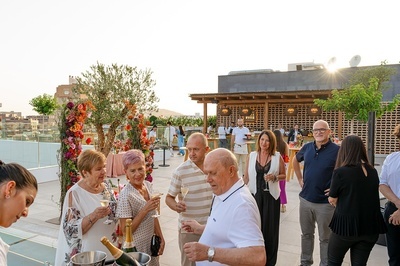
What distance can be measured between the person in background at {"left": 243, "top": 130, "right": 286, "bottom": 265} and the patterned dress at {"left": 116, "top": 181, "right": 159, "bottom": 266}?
160 centimetres

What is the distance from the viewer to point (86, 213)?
2.25 meters

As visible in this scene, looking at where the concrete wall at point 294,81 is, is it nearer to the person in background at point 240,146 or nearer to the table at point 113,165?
the person in background at point 240,146

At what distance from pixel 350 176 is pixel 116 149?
8773mm

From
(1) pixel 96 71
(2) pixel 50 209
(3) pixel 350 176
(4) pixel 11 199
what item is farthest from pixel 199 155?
(1) pixel 96 71

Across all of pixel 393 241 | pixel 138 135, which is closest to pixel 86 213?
pixel 393 241

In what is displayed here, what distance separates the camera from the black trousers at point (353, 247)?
8.64ft

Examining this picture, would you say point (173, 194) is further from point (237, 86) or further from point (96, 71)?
point (237, 86)

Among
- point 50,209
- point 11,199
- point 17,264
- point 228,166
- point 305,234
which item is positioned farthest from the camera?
point 50,209

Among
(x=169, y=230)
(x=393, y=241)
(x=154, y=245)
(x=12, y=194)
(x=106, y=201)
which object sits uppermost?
(x=12, y=194)

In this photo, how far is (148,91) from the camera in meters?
14.0

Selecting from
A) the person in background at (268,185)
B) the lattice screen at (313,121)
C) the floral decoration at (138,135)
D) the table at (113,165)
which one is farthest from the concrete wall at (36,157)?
the lattice screen at (313,121)

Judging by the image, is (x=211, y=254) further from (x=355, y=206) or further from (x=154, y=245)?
(x=355, y=206)

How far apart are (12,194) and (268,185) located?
2.91 meters

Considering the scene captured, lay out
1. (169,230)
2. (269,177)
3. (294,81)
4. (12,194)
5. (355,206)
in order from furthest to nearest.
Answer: (294,81) < (169,230) < (269,177) < (355,206) < (12,194)
